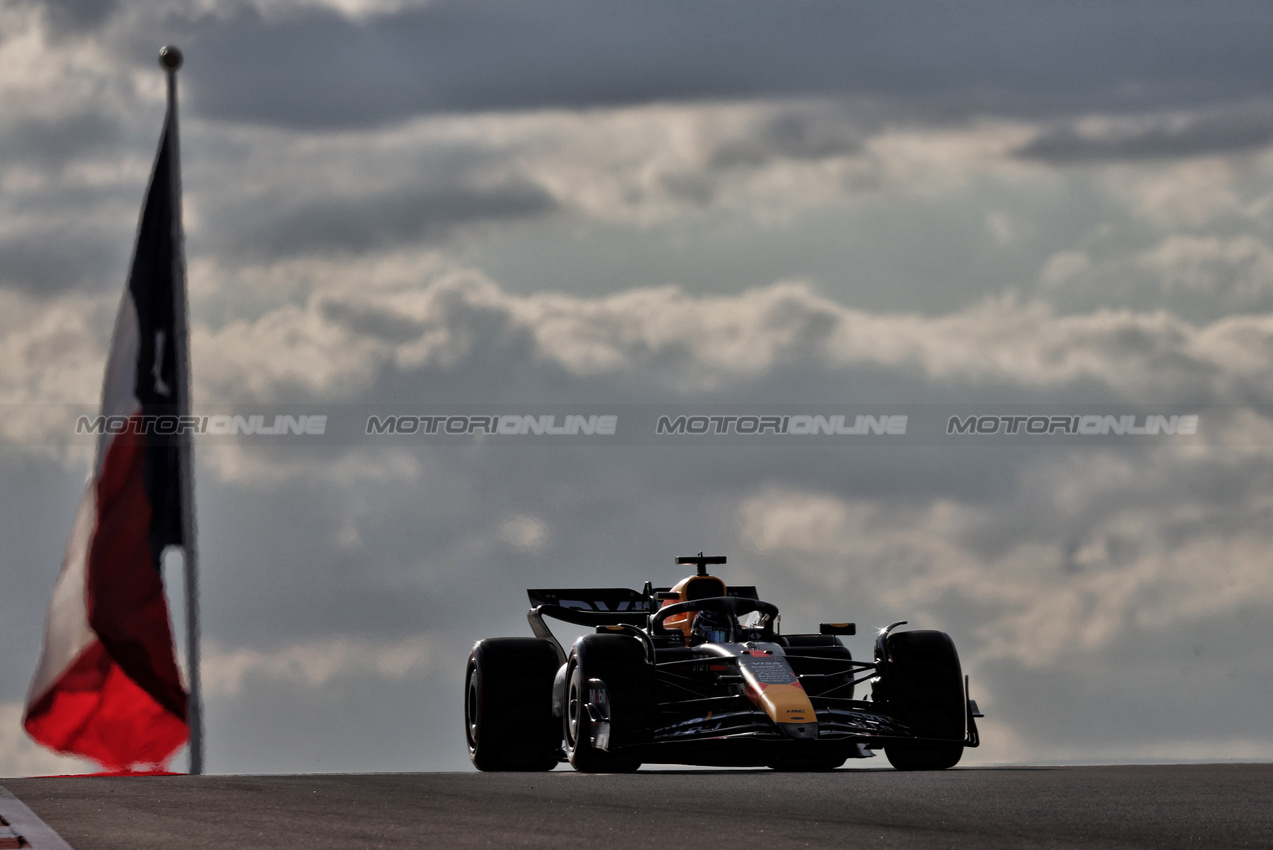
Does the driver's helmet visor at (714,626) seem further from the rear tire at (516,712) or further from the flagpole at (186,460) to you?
the flagpole at (186,460)

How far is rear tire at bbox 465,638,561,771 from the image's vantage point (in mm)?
19438

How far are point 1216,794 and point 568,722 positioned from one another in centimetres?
694

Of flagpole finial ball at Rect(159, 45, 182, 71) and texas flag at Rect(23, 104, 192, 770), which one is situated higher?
flagpole finial ball at Rect(159, 45, 182, 71)

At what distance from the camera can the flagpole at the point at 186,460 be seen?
70.0 ft

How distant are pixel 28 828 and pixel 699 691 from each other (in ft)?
28.9

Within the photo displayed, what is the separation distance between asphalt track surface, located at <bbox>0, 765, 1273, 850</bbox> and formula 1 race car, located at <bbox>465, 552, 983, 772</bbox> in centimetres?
83

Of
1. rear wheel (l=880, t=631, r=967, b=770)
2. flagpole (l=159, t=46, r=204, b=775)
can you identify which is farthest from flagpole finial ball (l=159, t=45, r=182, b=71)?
rear wheel (l=880, t=631, r=967, b=770)

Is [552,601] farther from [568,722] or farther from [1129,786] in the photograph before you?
[1129,786]

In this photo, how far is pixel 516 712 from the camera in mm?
19422

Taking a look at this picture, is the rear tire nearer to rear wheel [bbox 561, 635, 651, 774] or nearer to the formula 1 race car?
the formula 1 race car

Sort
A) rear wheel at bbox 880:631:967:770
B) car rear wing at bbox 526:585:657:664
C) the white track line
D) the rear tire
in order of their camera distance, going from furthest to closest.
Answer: car rear wing at bbox 526:585:657:664 → the rear tire → rear wheel at bbox 880:631:967:770 → the white track line

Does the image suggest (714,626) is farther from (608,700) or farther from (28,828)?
(28,828)

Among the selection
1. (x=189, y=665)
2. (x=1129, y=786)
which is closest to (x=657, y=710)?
(x=1129, y=786)

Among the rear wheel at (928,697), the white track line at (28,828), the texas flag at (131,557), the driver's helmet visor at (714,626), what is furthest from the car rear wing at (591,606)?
the white track line at (28,828)
